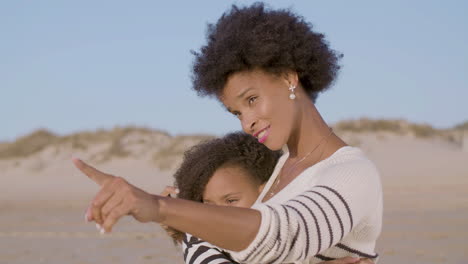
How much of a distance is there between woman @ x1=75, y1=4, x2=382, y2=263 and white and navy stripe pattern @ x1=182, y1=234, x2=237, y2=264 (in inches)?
13.6

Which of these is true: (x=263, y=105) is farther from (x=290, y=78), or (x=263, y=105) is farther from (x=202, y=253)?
(x=202, y=253)

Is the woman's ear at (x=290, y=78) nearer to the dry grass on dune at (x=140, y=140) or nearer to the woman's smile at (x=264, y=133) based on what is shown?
the woman's smile at (x=264, y=133)

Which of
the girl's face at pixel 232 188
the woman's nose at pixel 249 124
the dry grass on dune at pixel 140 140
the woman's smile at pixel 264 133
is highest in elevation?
the dry grass on dune at pixel 140 140

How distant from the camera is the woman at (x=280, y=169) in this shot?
227 cm

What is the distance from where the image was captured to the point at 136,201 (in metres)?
2.16

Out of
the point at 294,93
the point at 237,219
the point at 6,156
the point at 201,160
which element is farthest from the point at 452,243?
the point at 6,156

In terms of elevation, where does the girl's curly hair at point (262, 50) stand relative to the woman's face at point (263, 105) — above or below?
above

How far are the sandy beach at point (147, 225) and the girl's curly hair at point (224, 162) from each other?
3932 mm

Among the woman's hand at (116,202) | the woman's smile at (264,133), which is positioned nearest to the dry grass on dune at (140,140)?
the woman's smile at (264,133)

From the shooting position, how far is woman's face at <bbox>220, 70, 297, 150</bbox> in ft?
10.4

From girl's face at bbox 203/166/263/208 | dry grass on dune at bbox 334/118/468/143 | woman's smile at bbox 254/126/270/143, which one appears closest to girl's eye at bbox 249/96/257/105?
woman's smile at bbox 254/126/270/143

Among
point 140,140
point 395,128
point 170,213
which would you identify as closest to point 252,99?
point 170,213

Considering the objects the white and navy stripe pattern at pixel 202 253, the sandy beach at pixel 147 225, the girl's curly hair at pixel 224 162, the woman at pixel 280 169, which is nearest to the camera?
the woman at pixel 280 169

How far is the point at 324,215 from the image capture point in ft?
8.29
